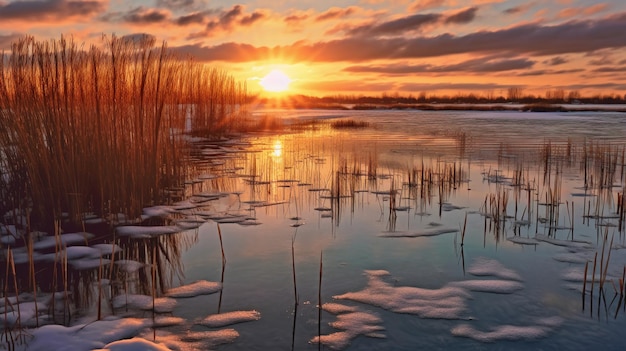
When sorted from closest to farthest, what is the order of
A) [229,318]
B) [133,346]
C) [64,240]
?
1. [133,346]
2. [229,318]
3. [64,240]

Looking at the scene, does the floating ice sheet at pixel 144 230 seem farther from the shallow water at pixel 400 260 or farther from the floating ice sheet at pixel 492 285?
the floating ice sheet at pixel 492 285

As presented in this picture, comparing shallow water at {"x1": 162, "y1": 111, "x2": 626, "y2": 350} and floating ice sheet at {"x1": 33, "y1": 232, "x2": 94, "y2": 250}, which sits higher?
floating ice sheet at {"x1": 33, "y1": 232, "x2": 94, "y2": 250}

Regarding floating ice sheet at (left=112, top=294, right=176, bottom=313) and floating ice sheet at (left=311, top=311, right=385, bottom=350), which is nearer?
floating ice sheet at (left=311, top=311, right=385, bottom=350)

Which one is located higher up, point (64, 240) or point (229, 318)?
point (64, 240)

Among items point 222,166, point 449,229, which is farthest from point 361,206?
point 222,166

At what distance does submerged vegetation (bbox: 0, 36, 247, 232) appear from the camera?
19.7 ft

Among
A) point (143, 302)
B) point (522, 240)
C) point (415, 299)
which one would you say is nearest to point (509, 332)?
point (415, 299)

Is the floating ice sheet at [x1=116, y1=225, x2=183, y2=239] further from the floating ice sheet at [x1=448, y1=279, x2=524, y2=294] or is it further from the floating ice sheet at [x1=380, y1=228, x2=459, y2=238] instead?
the floating ice sheet at [x1=448, y1=279, x2=524, y2=294]

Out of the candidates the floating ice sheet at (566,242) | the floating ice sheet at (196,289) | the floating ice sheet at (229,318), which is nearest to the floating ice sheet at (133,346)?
the floating ice sheet at (229,318)

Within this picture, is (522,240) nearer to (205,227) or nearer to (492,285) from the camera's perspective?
(492,285)

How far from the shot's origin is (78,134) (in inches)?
247

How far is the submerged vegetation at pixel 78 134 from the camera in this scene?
6.00 metres

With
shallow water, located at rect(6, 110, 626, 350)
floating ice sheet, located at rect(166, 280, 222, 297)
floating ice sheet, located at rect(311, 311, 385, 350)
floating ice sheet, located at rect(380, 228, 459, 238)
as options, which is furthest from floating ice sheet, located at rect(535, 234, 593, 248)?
floating ice sheet, located at rect(166, 280, 222, 297)

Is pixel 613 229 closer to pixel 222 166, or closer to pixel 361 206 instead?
pixel 361 206
